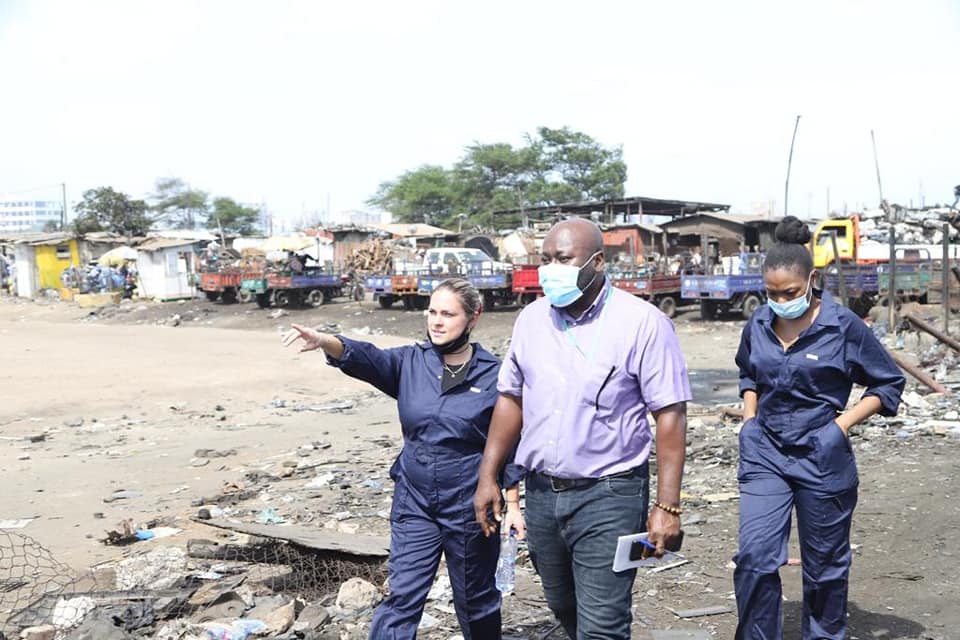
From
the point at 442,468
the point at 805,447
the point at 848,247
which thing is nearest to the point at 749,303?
the point at 848,247

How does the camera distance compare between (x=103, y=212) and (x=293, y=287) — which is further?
(x=103, y=212)

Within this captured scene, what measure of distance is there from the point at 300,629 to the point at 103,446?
7190mm

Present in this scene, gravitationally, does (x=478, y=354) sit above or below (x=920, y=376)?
above

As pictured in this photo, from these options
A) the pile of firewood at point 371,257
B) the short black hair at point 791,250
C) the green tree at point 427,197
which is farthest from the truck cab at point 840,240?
the green tree at point 427,197

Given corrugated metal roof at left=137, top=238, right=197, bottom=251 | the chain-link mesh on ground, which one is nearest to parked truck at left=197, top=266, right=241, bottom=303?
corrugated metal roof at left=137, top=238, right=197, bottom=251

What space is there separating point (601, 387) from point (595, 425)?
0.12m

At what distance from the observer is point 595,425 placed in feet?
10.2

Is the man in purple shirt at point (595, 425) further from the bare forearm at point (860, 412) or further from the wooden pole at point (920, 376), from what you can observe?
the wooden pole at point (920, 376)

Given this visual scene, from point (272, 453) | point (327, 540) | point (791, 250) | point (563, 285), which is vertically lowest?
point (272, 453)

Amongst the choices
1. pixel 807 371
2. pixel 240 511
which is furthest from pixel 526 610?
pixel 240 511

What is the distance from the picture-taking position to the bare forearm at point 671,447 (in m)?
3.10

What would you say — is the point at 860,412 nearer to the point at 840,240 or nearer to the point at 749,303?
the point at 749,303

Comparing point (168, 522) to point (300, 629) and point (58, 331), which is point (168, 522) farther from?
point (58, 331)

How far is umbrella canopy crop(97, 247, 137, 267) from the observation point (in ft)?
135
